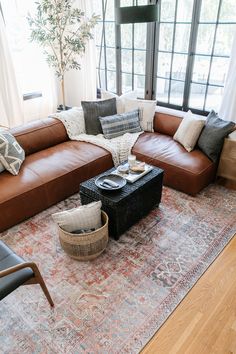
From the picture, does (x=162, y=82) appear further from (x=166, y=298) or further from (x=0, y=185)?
(x=166, y=298)

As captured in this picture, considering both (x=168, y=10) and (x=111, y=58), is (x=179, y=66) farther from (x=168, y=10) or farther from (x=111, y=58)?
(x=111, y=58)

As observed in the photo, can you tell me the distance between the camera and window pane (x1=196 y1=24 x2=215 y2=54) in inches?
132

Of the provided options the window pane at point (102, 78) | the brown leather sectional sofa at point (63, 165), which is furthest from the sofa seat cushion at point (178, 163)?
the window pane at point (102, 78)

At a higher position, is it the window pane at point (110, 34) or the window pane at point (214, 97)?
the window pane at point (110, 34)

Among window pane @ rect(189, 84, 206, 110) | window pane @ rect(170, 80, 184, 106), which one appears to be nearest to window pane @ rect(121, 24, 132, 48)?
window pane @ rect(170, 80, 184, 106)

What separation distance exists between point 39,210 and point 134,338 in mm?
1430

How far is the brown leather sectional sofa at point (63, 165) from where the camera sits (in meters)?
2.37

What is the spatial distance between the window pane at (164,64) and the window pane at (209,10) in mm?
654

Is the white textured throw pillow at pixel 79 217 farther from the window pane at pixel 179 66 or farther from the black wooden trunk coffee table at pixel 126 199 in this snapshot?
the window pane at pixel 179 66

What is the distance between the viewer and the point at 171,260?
208 cm

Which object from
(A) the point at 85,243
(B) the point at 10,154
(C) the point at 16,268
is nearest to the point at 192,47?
(B) the point at 10,154

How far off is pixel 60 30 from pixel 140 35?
119 centimetres

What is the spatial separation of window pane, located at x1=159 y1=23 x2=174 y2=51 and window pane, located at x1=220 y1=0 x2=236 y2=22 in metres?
0.70

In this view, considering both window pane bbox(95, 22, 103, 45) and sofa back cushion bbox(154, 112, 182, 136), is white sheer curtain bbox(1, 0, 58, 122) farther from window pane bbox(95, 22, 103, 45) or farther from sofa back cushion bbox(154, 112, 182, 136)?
sofa back cushion bbox(154, 112, 182, 136)
